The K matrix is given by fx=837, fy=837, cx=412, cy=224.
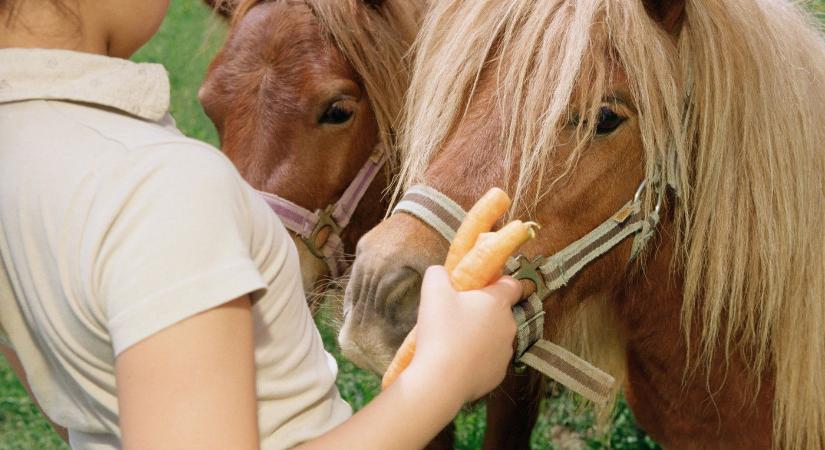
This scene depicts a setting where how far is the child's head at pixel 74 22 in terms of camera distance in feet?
2.82

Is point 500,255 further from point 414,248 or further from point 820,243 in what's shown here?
point 820,243

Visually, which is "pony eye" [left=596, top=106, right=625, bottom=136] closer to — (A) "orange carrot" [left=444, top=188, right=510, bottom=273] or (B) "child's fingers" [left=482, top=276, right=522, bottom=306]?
(A) "orange carrot" [left=444, top=188, right=510, bottom=273]

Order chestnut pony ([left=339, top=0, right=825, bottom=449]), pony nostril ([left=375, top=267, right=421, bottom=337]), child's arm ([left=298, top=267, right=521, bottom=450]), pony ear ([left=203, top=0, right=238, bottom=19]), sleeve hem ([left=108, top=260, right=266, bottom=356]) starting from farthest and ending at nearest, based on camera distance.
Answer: pony ear ([left=203, top=0, right=238, bottom=19]) → chestnut pony ([left=339, top=0, right=825, bottom=449]) → pony nostril ([left=375, top=267, right=421, bottom=337]) → child's arm ([left=298, top=267, right=521, bottom=450]) → sleeve hem ([left=108, top=260, right=266, bottom=356])

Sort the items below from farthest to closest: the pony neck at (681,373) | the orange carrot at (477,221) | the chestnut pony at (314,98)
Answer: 1. the chestnut pony at (314,98)
2. the pony neck at (681,373)
3. the orange carrot at (477,221)

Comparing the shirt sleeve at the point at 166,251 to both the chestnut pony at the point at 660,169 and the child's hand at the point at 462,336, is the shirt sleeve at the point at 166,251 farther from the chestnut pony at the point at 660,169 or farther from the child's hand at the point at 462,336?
the chestnut pony at the point at 660,169

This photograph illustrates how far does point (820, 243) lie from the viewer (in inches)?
67.4

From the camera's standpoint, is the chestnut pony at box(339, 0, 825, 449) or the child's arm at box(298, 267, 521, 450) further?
the chestnut pony at box(339, 0, 825, 449)

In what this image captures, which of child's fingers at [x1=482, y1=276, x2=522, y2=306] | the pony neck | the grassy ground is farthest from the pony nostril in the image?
the grassy ground

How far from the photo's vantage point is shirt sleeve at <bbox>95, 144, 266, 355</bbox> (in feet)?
2.51

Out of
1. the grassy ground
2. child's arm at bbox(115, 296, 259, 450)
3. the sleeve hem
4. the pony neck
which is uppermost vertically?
the sleeve hem

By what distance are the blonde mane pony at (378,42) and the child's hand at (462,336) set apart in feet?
4.97

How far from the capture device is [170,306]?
765mm

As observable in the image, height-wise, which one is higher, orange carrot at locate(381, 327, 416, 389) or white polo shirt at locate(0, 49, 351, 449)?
white polo shirt at locate(0, 49, 351, 449)

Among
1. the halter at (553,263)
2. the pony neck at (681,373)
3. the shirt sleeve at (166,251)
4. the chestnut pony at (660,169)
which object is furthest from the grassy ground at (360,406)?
the shirt sleeve at (166,251)
